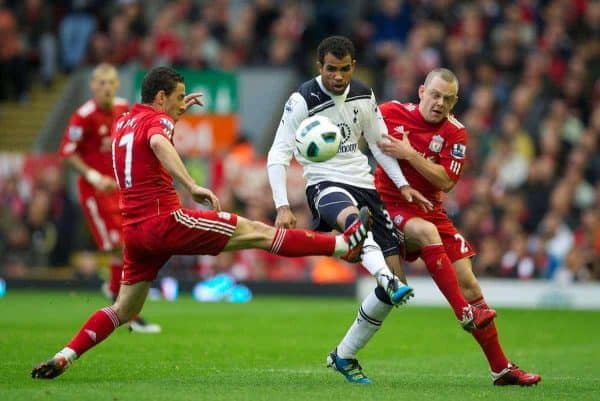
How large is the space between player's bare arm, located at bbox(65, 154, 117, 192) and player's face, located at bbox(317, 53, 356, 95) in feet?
15.2

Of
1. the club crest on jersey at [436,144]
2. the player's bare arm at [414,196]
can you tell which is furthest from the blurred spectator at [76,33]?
the player's bare arm at [414,196]

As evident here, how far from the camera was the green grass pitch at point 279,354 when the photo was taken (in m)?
9.38

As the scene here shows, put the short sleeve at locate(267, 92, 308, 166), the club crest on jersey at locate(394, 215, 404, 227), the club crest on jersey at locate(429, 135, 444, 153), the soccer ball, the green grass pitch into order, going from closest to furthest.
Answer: the green grass pitch
the soccer ball
the short sleeve at locate(267, 92, 308, 166)
the club crest on jersey at locate(394, 215, 404, 227)
the club crest on jersey at locate(429, 135, 444, 153)

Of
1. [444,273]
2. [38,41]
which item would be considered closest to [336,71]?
[444,273]

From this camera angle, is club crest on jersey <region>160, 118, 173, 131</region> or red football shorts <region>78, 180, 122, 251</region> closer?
club crest on jersey <region>160, 118, 173, 131</region>

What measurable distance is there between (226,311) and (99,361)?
676cm

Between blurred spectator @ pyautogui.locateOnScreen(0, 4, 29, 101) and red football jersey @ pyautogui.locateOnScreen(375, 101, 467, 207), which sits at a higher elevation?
red football jersey @ pyautogui.locateOnScreen(375, 101, 467, 207)

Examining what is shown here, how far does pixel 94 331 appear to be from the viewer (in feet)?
32.1

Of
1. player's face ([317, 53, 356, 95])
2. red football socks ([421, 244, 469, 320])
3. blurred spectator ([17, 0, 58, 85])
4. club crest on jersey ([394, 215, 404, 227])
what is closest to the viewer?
red football socks ([421, 244, 469, 320])

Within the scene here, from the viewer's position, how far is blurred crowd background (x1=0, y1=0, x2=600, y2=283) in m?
20.2

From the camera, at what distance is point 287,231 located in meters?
9.73

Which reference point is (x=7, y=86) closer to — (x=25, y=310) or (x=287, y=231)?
(x=25, y=310)

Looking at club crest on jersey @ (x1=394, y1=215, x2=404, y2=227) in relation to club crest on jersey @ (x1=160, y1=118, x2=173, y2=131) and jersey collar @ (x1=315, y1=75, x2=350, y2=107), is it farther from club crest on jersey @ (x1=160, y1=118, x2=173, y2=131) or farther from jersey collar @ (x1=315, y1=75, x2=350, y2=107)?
club crest on jersey @ (x1=160, y1=118, x2=173, y2=131)

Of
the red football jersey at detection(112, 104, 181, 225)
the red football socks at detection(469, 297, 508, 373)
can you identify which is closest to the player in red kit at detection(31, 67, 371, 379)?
the red football jersey at detection(112, 104, 181, 225)
